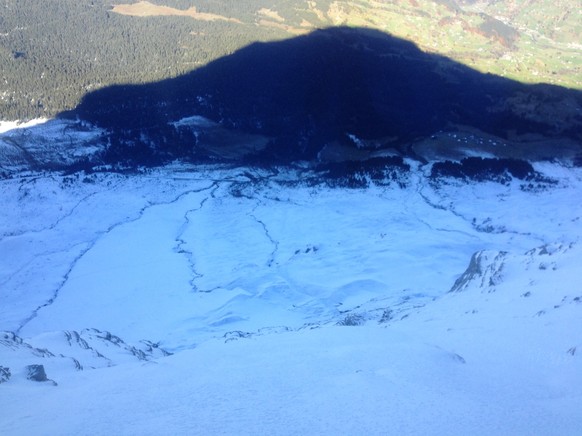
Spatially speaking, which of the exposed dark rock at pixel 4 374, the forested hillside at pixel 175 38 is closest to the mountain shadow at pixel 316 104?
the forested hillside at pixel 175 38

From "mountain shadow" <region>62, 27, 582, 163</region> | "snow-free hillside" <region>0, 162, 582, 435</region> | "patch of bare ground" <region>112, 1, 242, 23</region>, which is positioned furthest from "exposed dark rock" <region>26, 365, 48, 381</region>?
"patch of bare ground" <region>112, 1, 242, 23</region>

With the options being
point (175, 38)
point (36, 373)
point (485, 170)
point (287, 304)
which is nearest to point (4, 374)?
point (36, 373)

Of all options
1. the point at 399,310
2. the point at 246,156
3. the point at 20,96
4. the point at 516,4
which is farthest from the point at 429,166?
the point at 516,4

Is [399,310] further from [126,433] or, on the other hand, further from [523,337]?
[126,433]

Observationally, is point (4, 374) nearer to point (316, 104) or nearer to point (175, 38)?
point (316, 104)

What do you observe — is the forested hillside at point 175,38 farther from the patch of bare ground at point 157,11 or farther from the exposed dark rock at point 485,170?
the exposed dark rock at point 485,170
